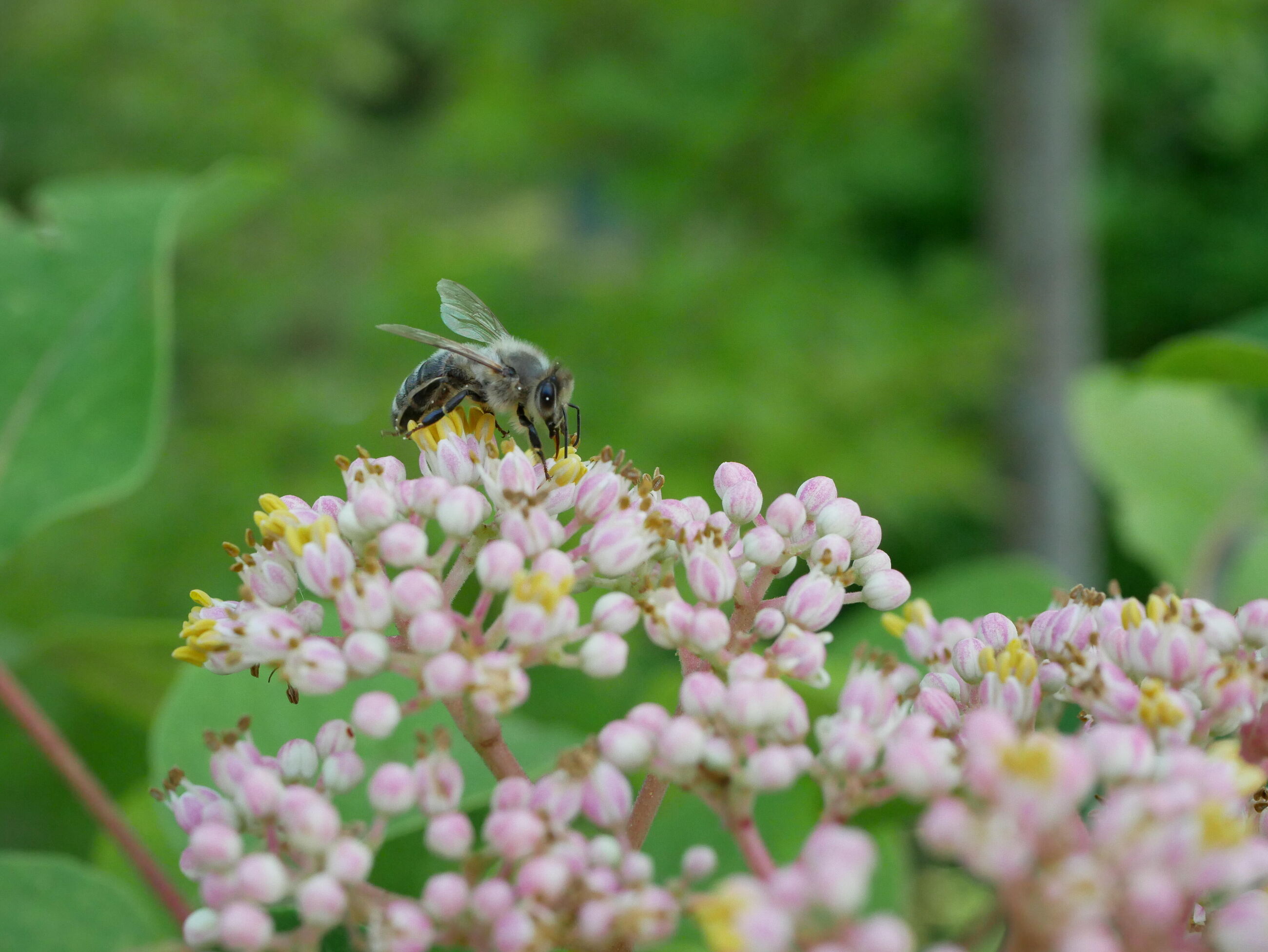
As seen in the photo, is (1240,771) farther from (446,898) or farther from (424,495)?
(424,495)

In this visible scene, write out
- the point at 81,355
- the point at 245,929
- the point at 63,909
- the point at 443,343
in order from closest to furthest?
the point at 245,929, the point at 63,909, the point at 443,343, the point at 81,355

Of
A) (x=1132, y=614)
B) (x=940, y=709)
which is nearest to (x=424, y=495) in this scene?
(x=940, y=709)

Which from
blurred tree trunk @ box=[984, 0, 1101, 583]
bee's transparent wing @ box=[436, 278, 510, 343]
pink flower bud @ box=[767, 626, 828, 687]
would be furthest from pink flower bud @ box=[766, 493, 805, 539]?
blurred tree trunk @ box=[984, 0, 1101, 583]

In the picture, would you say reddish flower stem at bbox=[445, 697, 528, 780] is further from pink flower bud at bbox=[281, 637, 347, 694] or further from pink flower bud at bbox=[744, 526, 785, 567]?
pink flower bud at bbox=[744, 526, 785, 567]

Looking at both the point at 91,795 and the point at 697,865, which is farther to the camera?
the point at 91,795

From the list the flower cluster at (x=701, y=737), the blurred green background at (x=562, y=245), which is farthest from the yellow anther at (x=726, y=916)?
the blurred green background at (x=562, y=245)

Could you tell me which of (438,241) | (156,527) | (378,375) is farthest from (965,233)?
(156,527)

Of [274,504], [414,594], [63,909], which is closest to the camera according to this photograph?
[414,594]
